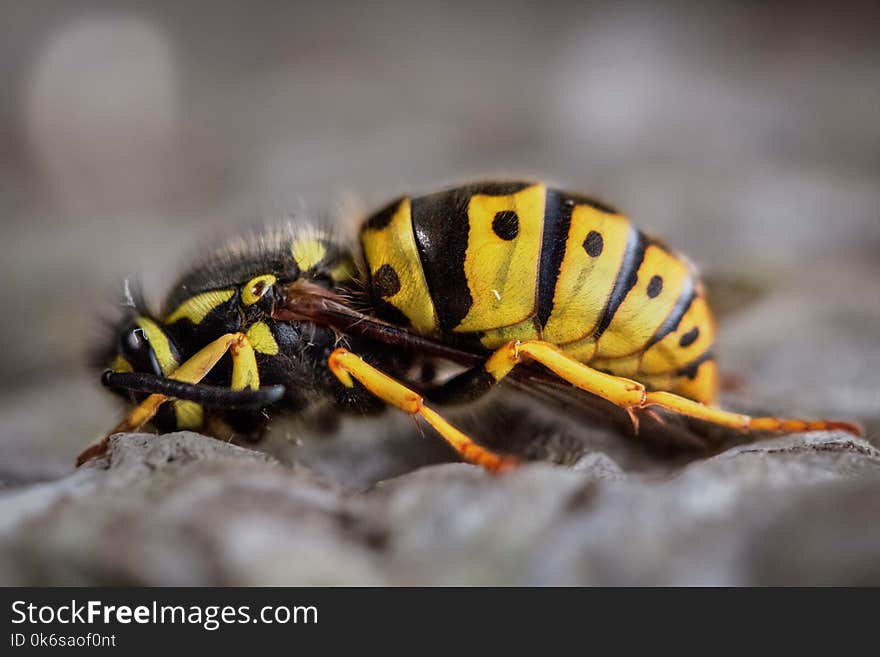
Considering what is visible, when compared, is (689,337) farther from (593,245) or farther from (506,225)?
(506,225)

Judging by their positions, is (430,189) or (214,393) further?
(430,189)

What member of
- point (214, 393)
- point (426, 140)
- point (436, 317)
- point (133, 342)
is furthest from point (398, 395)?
point (426, 140)

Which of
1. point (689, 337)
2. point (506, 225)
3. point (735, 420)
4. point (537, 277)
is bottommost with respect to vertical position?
point (735, 420)

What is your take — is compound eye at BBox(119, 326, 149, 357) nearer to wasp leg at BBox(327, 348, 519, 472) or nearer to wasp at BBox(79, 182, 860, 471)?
wasp at BBox(79, 182, 860, 471)

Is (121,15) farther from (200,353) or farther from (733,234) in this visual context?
(200,353)

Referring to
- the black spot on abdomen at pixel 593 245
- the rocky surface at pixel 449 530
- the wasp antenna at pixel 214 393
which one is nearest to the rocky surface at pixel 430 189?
the rocky surface at pixel 449 530
